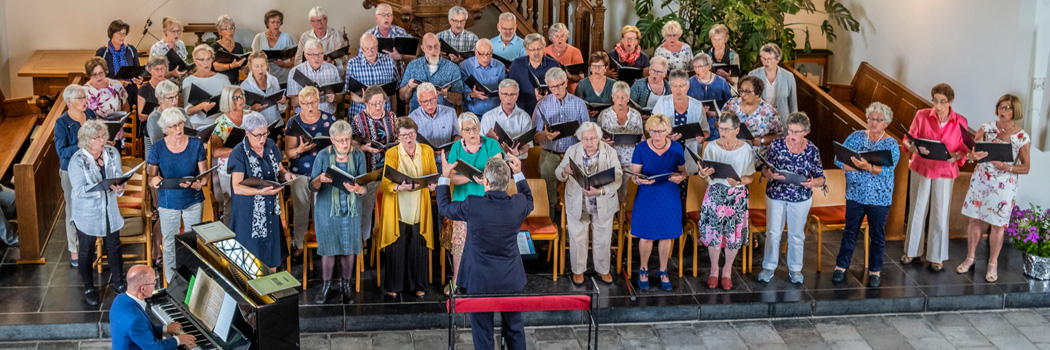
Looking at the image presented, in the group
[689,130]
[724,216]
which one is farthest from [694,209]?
[689,130]

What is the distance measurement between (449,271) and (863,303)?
9.46 feet

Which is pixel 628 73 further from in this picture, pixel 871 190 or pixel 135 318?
pixel 135 318

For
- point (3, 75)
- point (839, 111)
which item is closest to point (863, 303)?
point (839, 111)

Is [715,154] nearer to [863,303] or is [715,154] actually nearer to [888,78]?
[863,303]

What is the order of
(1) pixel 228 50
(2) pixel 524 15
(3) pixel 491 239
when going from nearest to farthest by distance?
(3) pixel 491 239 < (1) pixel 228 50 < (2) pixel 524 15

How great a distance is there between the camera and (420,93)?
7.12m

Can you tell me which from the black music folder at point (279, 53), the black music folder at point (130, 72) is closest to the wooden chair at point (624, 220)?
the black music folder at point (279, 53)

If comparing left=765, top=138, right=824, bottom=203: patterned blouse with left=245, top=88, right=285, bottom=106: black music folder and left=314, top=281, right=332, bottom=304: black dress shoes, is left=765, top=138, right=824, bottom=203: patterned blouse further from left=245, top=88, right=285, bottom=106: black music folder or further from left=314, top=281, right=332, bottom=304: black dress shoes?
left=245, top=88, right=285, bottom=106: black music folder

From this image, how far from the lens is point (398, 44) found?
8.36m

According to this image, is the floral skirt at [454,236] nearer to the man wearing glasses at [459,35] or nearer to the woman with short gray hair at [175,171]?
the woman with short gray hair at [175,171]

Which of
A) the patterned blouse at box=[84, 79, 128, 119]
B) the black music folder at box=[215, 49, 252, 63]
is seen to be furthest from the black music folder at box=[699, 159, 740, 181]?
the patterned blouse at box=[84, 79, 128, 119]

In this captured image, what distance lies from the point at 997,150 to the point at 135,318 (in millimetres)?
5596

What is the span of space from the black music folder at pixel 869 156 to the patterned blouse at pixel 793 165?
0.54ft

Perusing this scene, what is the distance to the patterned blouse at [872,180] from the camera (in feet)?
23.6
